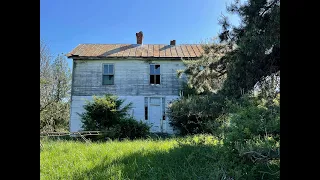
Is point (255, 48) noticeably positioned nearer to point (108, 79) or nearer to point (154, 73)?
point (154, 73)

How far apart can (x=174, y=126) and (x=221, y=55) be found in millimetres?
7401

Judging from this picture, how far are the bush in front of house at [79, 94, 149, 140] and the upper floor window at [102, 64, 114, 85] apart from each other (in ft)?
9.06

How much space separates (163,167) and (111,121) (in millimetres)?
7251

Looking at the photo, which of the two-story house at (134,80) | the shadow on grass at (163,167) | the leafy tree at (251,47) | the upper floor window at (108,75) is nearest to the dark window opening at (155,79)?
the two-story house at (134,80)

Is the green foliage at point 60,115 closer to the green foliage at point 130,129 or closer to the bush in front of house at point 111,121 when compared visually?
the bush in front of house at point 111,121

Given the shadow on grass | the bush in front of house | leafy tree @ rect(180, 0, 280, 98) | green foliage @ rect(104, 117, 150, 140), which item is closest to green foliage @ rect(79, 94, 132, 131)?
the bush in front of house

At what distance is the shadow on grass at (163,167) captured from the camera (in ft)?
11.6

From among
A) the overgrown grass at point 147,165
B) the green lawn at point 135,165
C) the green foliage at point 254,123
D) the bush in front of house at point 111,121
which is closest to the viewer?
the green foliage at point 254,123

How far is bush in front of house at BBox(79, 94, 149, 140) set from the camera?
10398mm

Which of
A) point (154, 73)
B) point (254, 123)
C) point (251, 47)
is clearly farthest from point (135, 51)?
point (254, 123)

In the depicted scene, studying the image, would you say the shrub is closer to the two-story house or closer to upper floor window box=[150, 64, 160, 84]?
the two-story house
